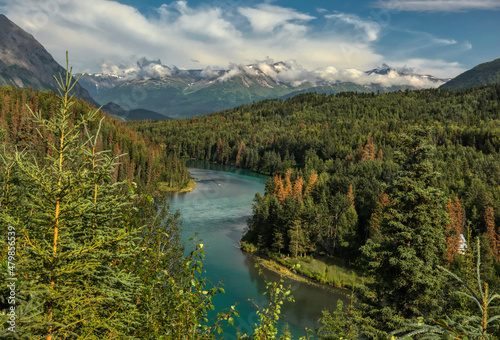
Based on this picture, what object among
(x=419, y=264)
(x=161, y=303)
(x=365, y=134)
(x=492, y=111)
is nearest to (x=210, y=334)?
(x=161, y=303)

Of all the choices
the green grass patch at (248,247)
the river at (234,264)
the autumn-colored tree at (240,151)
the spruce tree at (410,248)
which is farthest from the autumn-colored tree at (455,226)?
the autumn-colored tree at (240,151)

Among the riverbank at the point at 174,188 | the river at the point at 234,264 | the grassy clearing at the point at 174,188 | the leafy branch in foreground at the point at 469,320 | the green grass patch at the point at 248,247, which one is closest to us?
the leafy branch in foreground at the point at 469,320

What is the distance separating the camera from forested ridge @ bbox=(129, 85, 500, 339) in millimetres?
14820

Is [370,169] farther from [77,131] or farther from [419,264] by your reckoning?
[77,131]

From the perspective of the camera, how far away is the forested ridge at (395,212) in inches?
583

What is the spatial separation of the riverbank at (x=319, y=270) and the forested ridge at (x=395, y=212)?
129 cm

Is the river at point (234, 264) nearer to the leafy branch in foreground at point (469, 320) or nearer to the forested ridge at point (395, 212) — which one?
the forested ridge at point (395, 212)

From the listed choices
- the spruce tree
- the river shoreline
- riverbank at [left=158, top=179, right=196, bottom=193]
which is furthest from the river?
the spruce tree

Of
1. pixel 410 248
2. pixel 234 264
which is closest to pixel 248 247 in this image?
pixel 234 264

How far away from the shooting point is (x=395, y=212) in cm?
1549

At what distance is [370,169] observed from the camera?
85062 mm

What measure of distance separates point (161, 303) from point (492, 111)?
8019 inches

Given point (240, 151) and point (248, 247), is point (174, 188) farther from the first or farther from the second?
point (240, 151)

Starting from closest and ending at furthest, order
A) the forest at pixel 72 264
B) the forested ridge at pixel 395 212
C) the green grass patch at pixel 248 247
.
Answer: the forest at pixel 72 264 → the forested ridge at pixel 395 212 → the green grass patch at pixel 248 247
